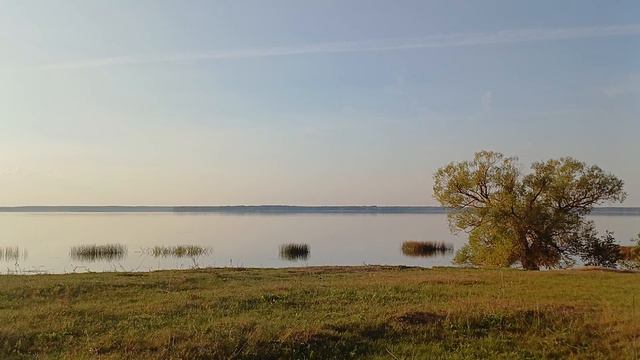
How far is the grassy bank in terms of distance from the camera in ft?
34.1

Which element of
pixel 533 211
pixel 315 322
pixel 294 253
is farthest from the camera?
pixel 294 253

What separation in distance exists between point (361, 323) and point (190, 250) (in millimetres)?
38612

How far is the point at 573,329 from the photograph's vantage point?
12.1 m

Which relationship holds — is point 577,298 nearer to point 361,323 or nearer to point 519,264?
point 361,323

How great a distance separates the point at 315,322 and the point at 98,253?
3783cm

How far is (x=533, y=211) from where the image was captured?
39.1m

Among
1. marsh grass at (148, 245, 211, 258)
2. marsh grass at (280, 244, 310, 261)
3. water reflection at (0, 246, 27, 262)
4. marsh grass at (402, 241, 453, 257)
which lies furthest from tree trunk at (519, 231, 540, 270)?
water reflection at (0, 246, 27, 262)

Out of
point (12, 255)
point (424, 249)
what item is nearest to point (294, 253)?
point (424, 249)

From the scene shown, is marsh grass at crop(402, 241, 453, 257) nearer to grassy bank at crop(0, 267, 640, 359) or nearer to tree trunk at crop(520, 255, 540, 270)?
tree trunk at crop(520, 255, 540, 270)

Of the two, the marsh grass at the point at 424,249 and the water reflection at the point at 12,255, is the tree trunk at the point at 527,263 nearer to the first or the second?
the marsh grass at the point at 424,249

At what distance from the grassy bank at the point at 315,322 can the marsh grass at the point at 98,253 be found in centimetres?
2585

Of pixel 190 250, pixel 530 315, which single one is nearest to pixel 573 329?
pixel 530 315

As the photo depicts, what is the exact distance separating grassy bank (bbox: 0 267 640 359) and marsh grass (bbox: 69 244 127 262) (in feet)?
84.8

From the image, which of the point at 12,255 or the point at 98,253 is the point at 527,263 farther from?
the point at 12,255
